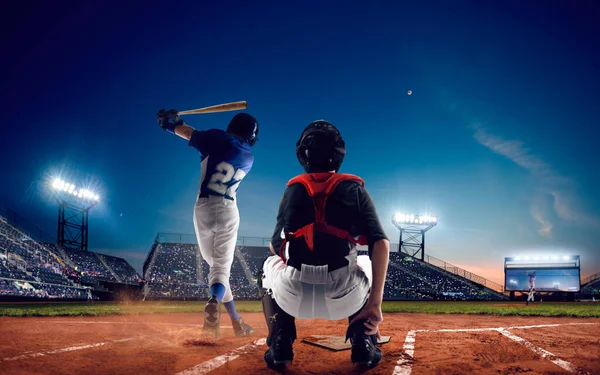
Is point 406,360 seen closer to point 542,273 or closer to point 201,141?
point 201,141

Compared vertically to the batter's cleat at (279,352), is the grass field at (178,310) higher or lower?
lower

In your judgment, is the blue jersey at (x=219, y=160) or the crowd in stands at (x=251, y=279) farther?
the crowd in stands at (x=251, y=279)

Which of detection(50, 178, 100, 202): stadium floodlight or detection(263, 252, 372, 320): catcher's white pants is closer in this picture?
detection(263, 252, 372, 320): catcher's white pants

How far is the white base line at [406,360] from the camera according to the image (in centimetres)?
254

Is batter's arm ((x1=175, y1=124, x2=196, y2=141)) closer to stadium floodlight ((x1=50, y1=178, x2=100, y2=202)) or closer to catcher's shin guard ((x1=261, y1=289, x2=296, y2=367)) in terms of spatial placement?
catcher's shin guard ((x1=261, y1=289, x2=296, y2=367))

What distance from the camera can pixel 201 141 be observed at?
13.5 ft

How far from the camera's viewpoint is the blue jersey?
4.02 m

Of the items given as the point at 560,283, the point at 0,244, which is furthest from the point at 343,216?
the point at 560,283

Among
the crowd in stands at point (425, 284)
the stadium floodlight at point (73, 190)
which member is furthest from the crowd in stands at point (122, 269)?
the crowd in stands at point (425, 284)

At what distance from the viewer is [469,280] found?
126 ft

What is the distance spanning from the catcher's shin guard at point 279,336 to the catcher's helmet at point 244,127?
2.17 meters

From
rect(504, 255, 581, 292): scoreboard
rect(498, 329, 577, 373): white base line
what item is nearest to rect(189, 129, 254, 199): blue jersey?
rect(498, 329, 577, 373): white base line

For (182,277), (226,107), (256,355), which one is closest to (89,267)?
(182,277)

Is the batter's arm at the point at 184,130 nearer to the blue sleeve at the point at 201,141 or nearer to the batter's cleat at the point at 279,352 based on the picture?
the blue sleeve at the point at 201,141
